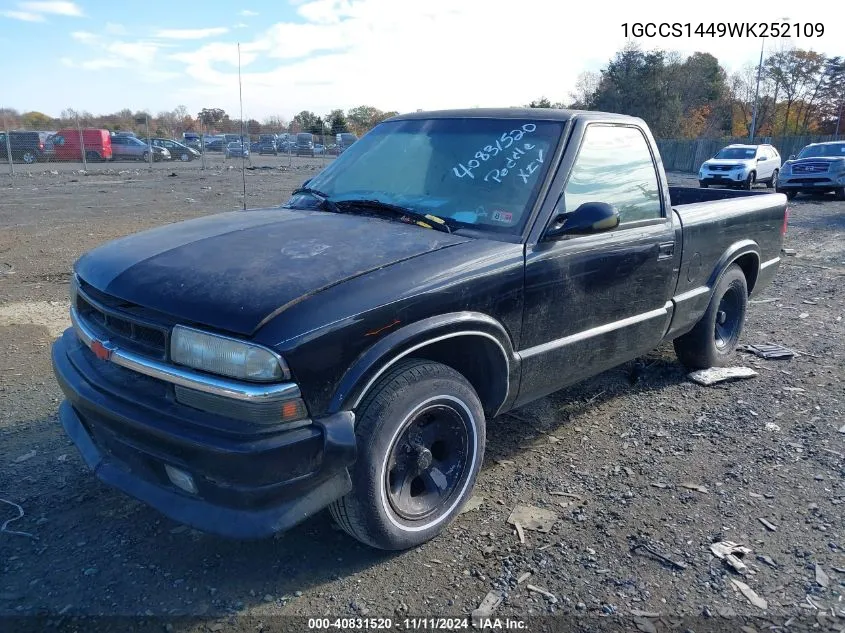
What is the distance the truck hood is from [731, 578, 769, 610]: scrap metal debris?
6.31 feet

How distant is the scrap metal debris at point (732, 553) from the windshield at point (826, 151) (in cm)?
2073

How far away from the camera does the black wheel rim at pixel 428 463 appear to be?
2893 mm

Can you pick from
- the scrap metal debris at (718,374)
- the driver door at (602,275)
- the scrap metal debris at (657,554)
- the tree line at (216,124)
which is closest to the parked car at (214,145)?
the tree line at (216,124)

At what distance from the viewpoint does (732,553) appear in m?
2.96

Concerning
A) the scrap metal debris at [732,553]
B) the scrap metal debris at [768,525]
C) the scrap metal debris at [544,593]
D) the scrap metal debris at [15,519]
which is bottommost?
the scrap metal debris at [544,593]

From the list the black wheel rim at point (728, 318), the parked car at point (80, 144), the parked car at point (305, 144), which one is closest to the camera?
the black wheel rim at point (728, 318)

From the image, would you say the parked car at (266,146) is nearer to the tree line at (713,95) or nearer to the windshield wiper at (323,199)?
the tree line at (713,95)

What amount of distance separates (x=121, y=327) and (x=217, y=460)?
834 mm

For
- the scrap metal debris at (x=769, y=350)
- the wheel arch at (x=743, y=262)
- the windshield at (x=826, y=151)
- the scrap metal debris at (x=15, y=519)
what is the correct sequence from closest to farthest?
the scrap metal debris at (x=15, y=519), the wheel arch at (x=743, y=262), the scrap metal debris at (x=769, y=350), the windshield at (x=826, y=151)

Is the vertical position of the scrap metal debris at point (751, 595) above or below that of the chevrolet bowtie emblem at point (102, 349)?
below

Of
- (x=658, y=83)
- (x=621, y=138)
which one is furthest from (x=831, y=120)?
(x=621, y=138)

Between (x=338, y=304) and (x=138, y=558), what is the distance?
1487 mm

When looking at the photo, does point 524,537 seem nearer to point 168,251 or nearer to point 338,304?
point 338,304

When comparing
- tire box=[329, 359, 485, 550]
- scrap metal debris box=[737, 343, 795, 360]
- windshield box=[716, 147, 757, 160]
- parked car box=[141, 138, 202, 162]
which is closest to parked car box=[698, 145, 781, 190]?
windshield box=[716, 147, 757, 160]
